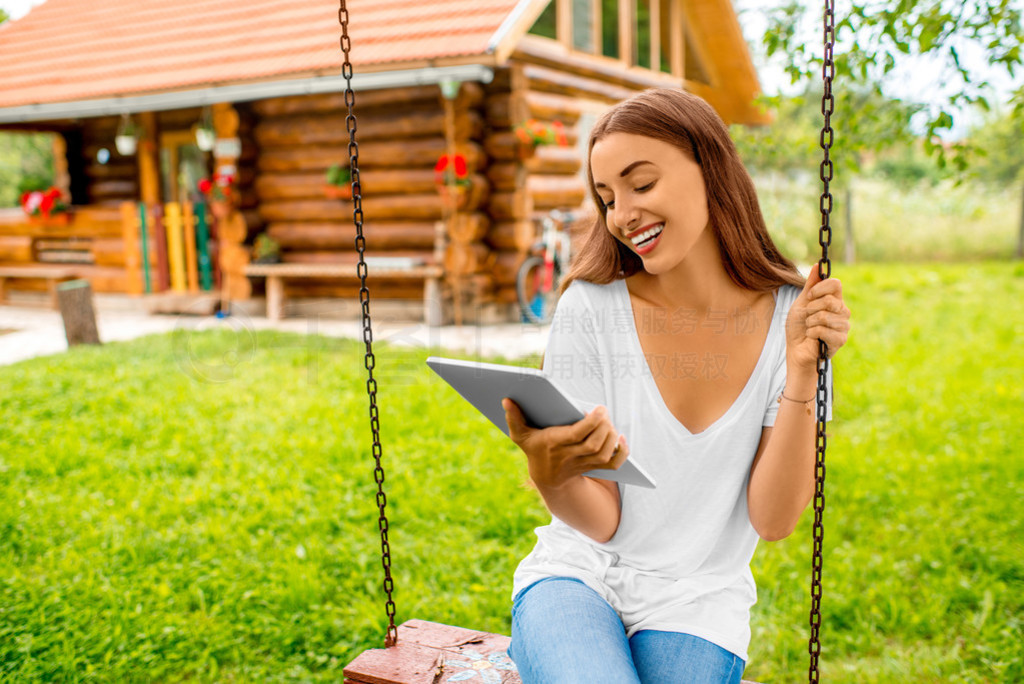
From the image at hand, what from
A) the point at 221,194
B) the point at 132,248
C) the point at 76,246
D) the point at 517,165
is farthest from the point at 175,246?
the point at 517,165

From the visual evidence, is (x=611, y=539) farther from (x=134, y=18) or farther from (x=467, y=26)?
(x=134, y=18)

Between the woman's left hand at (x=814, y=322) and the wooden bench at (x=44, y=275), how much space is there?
35.1 ft

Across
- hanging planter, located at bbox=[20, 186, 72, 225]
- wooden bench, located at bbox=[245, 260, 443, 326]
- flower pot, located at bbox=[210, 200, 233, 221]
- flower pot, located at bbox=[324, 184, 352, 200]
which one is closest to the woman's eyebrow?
wooden bench, located at bbox=[245, 260, 443, 326]

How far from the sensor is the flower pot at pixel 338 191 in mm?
8547

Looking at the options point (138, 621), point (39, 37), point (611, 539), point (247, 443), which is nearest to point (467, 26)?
point (247, 443)

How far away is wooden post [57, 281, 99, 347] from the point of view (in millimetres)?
7371

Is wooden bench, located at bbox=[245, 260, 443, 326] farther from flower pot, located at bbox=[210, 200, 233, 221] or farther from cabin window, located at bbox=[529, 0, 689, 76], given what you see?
cabin window, located at bbox=[529, 0, 689, 76]

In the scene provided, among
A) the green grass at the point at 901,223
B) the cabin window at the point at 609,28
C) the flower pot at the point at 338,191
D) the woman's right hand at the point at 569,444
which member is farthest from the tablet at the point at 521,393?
the green grass at the point at 901,223

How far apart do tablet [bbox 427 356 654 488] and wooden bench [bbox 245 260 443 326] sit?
21.7 ft

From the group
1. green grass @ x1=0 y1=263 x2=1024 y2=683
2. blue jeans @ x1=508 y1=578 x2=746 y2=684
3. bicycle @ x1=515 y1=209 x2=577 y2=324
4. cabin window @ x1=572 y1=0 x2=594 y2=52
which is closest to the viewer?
blue jeans @ x1=508 y1=578 x2=746 y2=684

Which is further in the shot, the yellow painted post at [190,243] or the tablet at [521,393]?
the yellow painted post at [190,243]

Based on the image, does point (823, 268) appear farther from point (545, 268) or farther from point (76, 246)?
point (76, 246)

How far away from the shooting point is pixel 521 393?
145 centimetres

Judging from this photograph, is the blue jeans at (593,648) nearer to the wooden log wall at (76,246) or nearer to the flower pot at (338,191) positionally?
the flower pot at (338,191)
